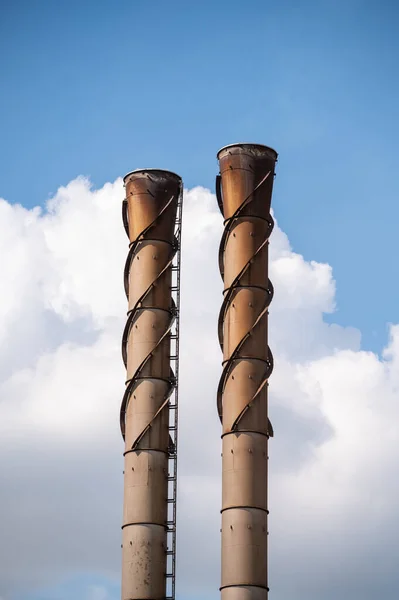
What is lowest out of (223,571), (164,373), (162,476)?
(223,571)

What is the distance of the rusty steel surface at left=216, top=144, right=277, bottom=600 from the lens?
73188mm

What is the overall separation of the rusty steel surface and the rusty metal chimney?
3.03m

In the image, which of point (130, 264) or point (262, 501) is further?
point (130, 264)

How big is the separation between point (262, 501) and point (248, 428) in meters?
3.35

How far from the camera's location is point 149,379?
257 feet

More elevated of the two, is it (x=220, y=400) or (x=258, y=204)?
(x=258, y=204)

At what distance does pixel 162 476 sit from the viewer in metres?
77.2

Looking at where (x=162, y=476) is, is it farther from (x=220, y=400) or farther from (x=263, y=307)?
(x=263, y=307)

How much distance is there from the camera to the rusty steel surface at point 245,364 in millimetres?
73188

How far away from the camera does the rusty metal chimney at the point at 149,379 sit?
76000 millimetres

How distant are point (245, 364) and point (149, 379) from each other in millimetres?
5041

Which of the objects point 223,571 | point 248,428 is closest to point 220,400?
point 248,428

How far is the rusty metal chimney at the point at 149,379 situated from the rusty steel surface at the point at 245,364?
303 centimetres

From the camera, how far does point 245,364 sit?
75.9 metres
